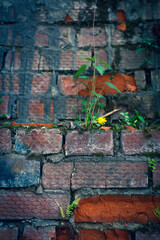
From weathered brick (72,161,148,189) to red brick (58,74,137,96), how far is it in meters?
0.35

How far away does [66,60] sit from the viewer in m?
1.01

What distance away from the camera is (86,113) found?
95cm

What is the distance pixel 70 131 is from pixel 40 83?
30 centimetres

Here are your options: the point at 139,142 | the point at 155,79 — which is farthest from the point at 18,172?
the point at 155,79

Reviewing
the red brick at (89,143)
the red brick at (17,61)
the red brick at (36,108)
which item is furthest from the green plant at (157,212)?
the red brick at (17,61)

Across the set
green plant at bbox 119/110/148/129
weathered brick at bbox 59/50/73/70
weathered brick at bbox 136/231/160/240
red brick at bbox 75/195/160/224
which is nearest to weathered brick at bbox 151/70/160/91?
green plant at bbox 119/110/148/129

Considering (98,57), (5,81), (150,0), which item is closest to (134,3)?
(150,0)

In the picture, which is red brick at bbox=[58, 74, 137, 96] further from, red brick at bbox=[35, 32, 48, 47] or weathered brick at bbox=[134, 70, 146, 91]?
red brick at bbox=[35, 32, 48, 47]

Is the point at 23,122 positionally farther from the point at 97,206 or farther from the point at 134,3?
the point at 134,3

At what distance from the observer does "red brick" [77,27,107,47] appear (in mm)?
1021

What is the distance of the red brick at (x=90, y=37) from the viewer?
1.02 m

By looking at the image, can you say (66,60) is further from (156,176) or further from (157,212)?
(157,212)

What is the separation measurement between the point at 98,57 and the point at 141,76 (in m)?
0.24

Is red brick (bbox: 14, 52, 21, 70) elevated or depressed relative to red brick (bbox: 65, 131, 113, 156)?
elevated
